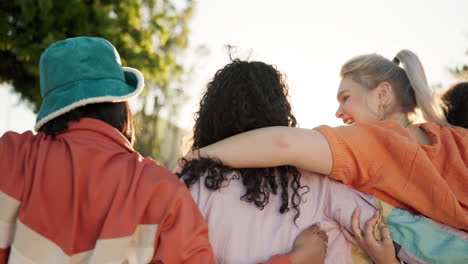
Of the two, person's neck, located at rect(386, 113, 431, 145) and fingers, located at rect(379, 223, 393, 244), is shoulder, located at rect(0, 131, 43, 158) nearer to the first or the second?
fingers, located at rect(379, 223, 393, 244)

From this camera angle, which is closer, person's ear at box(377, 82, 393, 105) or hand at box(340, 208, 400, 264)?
hand at box(340, 208, 400, 264)

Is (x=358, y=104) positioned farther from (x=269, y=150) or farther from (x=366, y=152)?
(x=269, y=150)

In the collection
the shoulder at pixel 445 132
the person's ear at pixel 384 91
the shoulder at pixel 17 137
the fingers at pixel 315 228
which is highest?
the shoulder at pixel 17 137

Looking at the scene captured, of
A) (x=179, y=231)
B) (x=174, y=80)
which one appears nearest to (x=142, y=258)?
(x=179, y=231)

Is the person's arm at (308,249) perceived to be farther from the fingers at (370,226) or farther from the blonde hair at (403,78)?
the blonde hair at (403,78)

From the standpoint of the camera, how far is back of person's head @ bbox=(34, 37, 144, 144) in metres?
1.85

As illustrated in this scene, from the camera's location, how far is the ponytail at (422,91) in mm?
2719

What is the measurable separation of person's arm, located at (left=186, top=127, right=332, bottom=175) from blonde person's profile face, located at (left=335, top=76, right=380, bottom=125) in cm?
69

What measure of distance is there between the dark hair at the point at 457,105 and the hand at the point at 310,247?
1.42m

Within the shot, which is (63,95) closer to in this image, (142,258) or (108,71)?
(108,71)

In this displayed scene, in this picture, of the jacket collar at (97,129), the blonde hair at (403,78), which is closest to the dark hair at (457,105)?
the blonde hair at (403,78)

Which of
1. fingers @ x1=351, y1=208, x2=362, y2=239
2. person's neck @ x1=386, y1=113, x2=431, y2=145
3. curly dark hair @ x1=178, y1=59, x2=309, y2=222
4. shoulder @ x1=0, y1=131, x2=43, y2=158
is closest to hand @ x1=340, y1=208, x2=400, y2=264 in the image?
fingers @ x1=351, y1=208, x2=362, y2=239

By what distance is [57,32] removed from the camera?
23.8ft

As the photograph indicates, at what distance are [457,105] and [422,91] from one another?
20.0 inches
